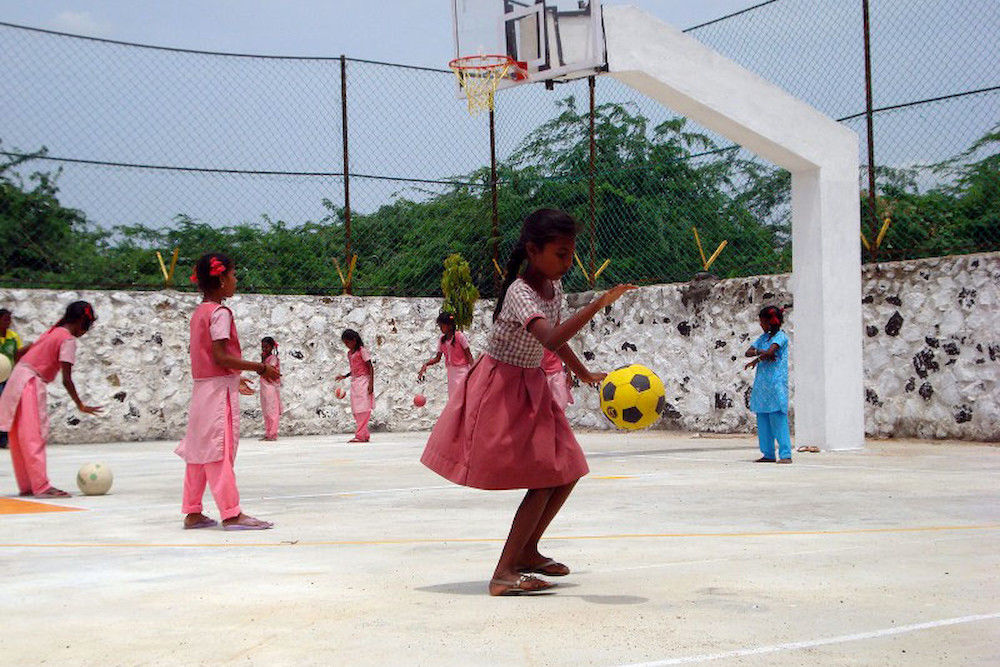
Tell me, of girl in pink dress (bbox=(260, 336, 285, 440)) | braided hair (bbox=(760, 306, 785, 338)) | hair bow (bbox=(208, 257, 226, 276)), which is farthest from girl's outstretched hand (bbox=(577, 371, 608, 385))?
girl in pink dress (bbox=(260, 336, 285, 440))

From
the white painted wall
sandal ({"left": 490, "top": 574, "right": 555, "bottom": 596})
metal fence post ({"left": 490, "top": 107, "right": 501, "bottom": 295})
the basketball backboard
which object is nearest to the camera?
sandal ({"left": 490, "top": 574, "right": 555, "bottom": 596})

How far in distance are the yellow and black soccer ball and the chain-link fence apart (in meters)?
7.90

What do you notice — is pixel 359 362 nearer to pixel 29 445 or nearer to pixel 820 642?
pixel 29 445

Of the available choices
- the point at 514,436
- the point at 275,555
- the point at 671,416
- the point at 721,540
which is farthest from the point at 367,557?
the point at 671,416

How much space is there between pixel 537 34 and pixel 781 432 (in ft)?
16.1

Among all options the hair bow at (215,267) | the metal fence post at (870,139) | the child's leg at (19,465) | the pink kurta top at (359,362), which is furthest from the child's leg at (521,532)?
the pink kurta top at (359,362)

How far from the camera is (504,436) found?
509 cm

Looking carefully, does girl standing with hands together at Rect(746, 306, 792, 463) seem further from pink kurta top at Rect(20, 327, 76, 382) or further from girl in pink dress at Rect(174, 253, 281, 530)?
pink kurta top at Rect(20, 327, 76, 382)

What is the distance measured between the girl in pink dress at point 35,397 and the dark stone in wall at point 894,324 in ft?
29.9

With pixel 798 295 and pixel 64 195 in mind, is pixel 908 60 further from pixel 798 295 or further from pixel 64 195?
pixel 64 195

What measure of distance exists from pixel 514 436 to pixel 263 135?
14.3 meters

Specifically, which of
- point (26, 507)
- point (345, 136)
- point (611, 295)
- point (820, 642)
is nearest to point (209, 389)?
point (26, 507)

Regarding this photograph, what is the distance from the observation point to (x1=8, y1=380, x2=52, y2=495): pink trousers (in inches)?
381

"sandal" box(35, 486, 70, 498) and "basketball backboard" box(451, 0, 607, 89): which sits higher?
"basketball backboard" box(451, 0, 607, 89)
